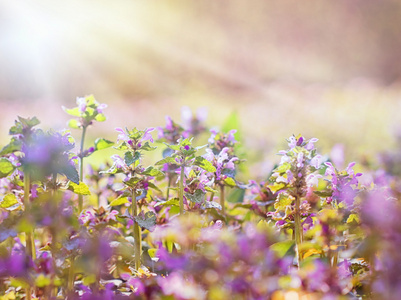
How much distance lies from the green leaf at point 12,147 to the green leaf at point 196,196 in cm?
39

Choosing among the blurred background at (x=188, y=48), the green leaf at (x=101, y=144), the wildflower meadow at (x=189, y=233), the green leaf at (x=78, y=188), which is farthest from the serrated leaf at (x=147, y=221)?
the blurred background at (x=188, y=48)

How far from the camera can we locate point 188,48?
12031 mm

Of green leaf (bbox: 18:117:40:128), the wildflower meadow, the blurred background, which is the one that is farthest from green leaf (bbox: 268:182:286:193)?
the blurred background

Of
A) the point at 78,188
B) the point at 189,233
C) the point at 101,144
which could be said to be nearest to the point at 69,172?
the point at 78,188

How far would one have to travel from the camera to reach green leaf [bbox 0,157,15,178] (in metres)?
1.07

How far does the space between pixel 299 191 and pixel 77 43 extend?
10924 millimetres

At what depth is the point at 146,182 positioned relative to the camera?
1253 mm

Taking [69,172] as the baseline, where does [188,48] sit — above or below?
above

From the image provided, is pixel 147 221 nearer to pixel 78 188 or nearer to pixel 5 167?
pixel 78 188

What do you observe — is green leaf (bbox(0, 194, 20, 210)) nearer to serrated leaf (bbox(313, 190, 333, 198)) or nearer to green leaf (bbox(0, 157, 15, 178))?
green leaf (bbox(0, 157, 15, 178))

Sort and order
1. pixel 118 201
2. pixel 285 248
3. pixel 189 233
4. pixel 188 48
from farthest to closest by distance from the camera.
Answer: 1. pixel 188 48
2. pixel 118 201
3. pixel 285 248
4. pixel 189 233

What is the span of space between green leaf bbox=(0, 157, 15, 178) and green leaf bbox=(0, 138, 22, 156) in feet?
0.11

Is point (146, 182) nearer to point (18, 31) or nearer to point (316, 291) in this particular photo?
point (316, 291)

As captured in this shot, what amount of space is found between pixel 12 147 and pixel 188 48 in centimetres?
1124
